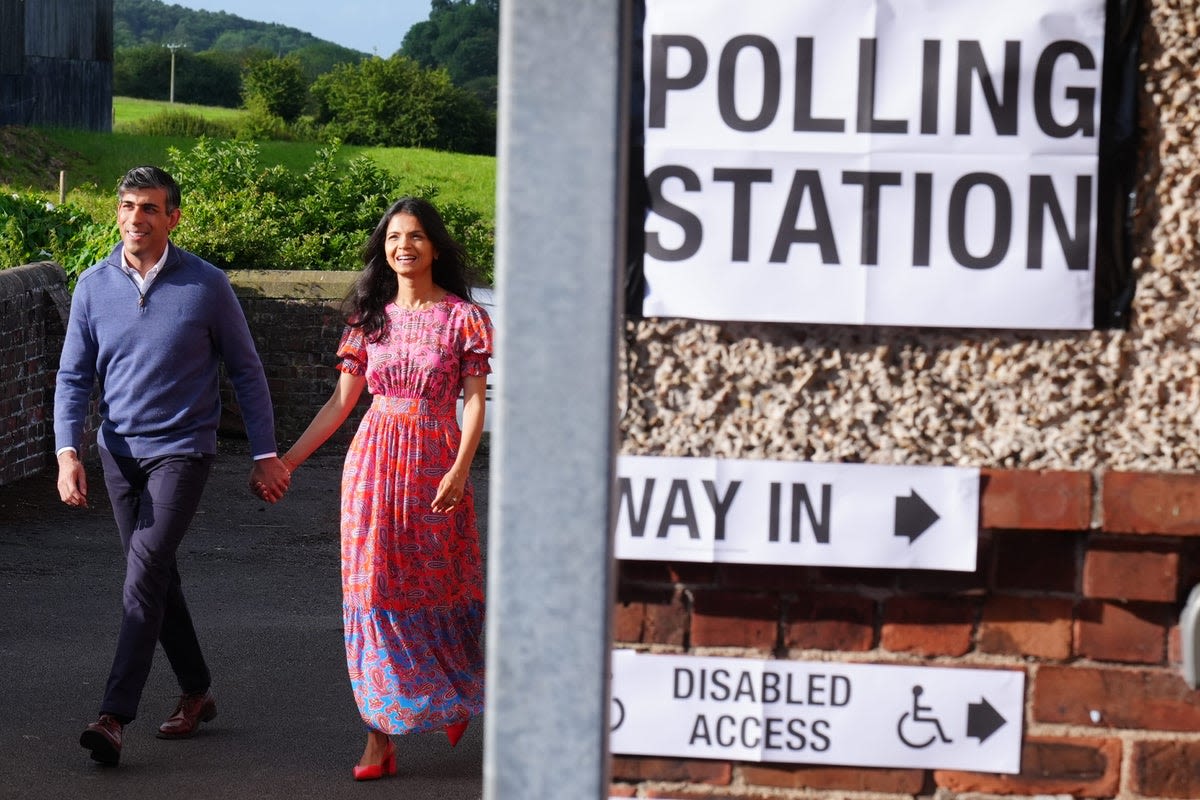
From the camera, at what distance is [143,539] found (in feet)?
18.5

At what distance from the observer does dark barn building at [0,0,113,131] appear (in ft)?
147

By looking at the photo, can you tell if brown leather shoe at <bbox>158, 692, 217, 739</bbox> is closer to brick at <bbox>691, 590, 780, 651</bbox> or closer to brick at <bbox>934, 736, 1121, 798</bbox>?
brick at <bbox>691, 590, 780, 651</bbox>

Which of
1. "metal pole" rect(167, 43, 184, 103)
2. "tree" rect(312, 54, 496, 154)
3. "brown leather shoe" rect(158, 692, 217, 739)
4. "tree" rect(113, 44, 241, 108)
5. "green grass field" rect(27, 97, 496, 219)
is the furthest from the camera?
"tree" rect(113, 44, 241, 108)

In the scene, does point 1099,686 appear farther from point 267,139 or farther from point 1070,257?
point 267,139

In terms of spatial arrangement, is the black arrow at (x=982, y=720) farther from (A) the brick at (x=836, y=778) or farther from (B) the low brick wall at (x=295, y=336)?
(B) the low brick wall at (x=295, y=336)

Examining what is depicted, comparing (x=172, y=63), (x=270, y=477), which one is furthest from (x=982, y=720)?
(x=172, y=63)

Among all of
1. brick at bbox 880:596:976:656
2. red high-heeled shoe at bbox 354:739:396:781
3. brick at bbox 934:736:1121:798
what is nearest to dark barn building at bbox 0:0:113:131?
red high-heeled shoe at bbox 354:739:396:781

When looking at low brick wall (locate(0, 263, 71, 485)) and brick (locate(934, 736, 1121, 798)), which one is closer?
brick (locate(934, 736, 1121, 798))

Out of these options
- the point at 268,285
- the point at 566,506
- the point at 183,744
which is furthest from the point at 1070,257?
the point at 268,285

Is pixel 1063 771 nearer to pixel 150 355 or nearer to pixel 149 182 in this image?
pixel 150 355

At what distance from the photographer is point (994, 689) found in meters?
2.55

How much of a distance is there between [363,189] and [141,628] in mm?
10623

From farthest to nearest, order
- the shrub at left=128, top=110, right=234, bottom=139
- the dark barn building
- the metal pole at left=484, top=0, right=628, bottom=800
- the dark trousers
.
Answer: the shrub at left=128, top=110, right=234, bottom=139 < the dark barn building < the dark trousers < the metal pole at left=484, top=0, right=628, bottom=800

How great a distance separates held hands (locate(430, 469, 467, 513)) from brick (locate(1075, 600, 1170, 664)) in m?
3.22
